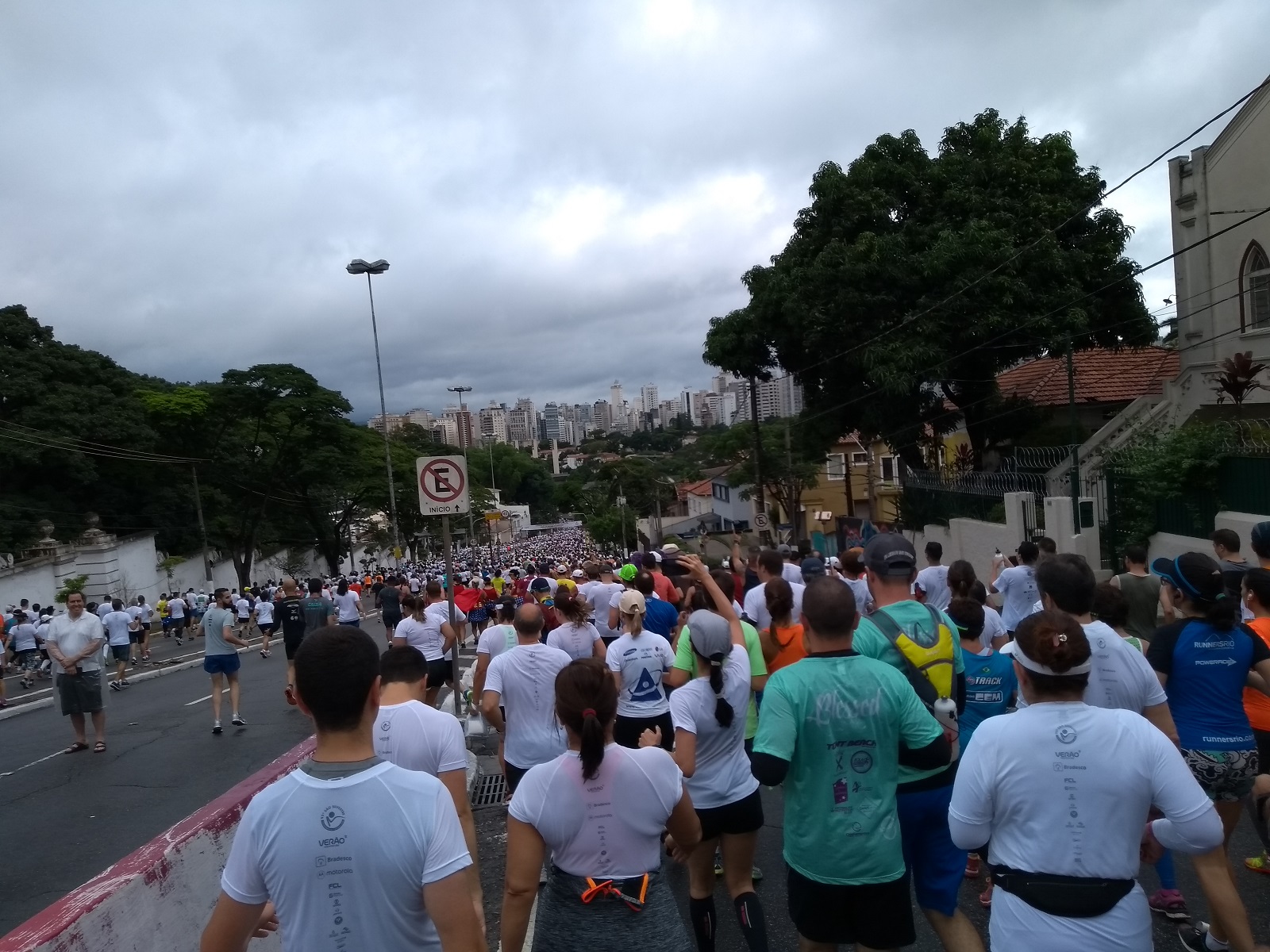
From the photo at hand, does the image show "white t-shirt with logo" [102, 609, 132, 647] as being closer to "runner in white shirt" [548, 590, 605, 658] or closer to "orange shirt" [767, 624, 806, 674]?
"runner in white shirt" [548, 590, 605, 658]

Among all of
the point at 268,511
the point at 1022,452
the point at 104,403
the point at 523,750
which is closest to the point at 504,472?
the point at 268,511

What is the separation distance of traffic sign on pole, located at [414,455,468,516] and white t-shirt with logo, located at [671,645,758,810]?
17.6 feet

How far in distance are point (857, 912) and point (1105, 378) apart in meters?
28.0

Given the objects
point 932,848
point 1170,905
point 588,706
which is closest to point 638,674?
point 932,848

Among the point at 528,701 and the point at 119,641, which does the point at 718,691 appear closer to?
the point at 528,701

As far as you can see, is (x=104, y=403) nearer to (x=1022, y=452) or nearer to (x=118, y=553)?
(x=118, y=553)

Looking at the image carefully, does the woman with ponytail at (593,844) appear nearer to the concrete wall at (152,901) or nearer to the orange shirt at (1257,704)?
the concrete wall at (152,901)

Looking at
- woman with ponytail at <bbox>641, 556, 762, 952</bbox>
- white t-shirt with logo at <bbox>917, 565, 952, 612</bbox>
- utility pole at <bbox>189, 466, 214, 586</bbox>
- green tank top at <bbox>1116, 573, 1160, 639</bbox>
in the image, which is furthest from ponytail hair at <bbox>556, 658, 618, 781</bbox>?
utility pole at <bbox>189, 466, 214, 586</bbox>

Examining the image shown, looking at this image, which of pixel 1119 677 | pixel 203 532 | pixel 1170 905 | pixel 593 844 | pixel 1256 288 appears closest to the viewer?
pixel 593 844

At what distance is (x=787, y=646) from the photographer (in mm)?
5895

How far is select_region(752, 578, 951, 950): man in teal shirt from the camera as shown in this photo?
352 cm

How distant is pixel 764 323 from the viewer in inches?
993

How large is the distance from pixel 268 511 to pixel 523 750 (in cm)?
4879

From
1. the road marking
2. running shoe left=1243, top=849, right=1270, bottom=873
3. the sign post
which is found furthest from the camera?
the road marking
